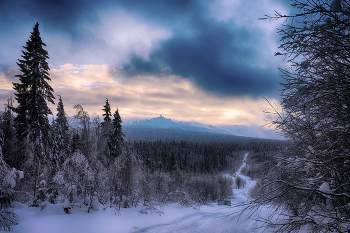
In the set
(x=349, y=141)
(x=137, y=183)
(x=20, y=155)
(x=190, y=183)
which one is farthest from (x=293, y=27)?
(x=190, y=183)

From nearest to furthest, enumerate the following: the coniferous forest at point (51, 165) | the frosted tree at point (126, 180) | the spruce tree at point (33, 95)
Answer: the coniferous forest at point (51, 165) → the frosted tree at point (126, 180) → the spruce tree at point (33, 95)

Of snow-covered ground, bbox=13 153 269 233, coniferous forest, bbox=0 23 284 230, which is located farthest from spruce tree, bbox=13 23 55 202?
snow-covered ground, bbox=13 153 269 233

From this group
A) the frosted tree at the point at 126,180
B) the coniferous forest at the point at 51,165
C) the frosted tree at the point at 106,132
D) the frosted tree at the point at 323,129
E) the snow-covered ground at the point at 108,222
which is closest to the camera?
the frosted tree at the point at 323,129

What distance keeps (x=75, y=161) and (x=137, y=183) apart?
14.0ft

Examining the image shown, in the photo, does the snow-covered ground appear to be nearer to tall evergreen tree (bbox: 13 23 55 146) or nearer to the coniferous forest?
the coniferous forest

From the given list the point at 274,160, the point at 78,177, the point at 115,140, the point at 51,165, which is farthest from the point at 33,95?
the point at 274,160

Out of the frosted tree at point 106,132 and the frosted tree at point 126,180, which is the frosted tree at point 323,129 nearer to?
the frosted tree at point 126,180

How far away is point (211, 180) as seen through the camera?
48.8 m

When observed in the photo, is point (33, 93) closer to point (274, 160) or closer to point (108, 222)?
point (108, 222)

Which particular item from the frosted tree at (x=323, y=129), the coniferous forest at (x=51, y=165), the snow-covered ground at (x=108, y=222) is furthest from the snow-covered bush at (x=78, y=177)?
the frosted tree at (x=323, y=129)

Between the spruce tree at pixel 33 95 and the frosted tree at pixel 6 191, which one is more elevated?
the spruce tree at pixel 33 95

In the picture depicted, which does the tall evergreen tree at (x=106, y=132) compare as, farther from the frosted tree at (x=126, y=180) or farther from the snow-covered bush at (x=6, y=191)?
the snow-covered bush at (x=6, y=191)

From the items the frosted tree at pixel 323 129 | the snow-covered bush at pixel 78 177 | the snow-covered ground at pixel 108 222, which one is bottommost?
the snow-covered ground at pixel 108 222

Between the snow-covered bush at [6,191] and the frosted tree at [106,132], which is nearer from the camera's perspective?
the snow-covered bush at [6,191]
